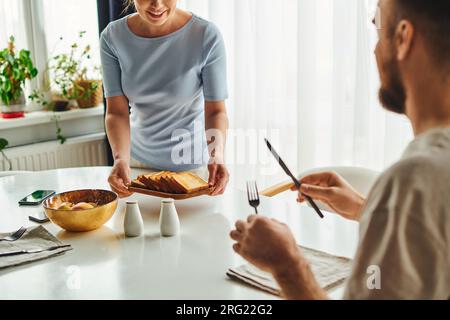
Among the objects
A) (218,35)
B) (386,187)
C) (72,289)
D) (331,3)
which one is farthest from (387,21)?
(331,3)

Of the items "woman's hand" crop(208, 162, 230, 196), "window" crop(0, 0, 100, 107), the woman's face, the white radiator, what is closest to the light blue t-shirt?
the woman's face

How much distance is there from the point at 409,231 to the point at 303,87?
6.64 ft

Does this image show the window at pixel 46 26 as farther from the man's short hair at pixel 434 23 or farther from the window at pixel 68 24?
the man's short hair at pixel 434 23

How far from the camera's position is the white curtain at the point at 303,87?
252 centimetres

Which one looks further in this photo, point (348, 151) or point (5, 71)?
point (5, 71)

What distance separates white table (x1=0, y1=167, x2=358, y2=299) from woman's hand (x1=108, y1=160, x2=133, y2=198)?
0.14 feet

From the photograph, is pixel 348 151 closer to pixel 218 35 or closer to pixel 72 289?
pixel 218 35

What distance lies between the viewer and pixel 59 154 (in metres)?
3.41

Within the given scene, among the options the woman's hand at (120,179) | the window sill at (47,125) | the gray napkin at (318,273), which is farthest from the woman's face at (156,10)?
the window sill at (47,125)

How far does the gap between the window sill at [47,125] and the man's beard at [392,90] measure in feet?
8.76

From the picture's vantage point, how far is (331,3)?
2592 mm

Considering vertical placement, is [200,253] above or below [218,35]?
below

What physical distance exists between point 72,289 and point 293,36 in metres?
1.93

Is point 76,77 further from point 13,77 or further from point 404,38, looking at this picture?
point 404,38
